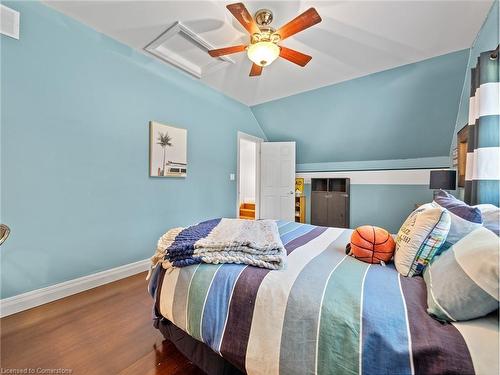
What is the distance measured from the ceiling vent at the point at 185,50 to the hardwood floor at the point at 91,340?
2.62 m

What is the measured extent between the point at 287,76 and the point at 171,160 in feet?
6.51

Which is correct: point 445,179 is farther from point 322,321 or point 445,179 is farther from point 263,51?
point 322,321

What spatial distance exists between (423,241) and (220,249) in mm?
995

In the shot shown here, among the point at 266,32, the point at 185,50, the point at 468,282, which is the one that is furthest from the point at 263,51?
the point at 468,282

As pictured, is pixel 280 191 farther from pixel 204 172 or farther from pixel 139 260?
pixel 139 260

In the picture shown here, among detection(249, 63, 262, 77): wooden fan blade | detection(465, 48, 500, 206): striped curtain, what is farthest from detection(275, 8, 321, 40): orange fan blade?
detection(465, 48, 500, 206): striped curtain

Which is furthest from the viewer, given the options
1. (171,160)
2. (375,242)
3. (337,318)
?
(171,160)

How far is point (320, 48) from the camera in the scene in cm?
241

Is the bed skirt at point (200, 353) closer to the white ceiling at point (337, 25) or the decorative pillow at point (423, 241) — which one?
the decorative pillow at point (423, 241)

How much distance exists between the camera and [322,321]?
2.63 feet

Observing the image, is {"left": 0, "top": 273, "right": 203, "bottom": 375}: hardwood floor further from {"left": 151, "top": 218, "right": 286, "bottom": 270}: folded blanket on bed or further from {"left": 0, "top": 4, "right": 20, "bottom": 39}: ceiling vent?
{"left": 0, "top": 4, "right": 20, "bottom": 39}: ceiling vent

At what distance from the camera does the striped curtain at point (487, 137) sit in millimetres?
1446

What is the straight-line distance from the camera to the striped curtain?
4.75ft

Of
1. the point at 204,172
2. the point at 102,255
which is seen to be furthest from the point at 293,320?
the point at 204,172
